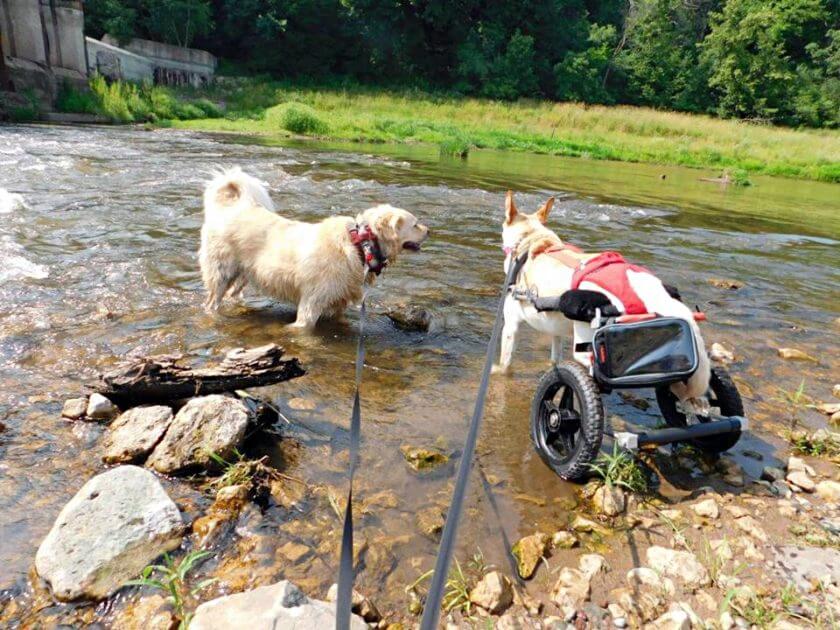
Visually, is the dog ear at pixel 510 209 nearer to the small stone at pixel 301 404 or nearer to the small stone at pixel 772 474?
the small stone at pixel 301 404

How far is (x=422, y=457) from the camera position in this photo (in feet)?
11.8

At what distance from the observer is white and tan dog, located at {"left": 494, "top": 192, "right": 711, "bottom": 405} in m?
3.26

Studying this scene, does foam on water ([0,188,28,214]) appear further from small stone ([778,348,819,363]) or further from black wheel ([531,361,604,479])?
small stone ([778,348,819,363])

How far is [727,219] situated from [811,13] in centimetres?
6024

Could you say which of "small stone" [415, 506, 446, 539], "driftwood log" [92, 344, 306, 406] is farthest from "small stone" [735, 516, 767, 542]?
"driftwood log" [92, 344, 306, 406]

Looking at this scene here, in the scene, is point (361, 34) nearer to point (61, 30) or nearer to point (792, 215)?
point (61, 30)

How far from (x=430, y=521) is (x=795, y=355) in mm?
4536

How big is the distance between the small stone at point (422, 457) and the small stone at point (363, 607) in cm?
109

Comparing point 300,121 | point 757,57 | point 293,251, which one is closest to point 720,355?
point 293,251

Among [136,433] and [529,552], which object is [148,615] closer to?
[136,433]

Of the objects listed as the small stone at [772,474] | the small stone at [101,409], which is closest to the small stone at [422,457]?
the small stone at [101,409]

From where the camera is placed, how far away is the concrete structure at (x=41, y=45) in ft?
76.4

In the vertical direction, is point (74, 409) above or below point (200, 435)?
below

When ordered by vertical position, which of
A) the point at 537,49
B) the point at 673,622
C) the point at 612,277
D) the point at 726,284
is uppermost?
the point at 537,49
